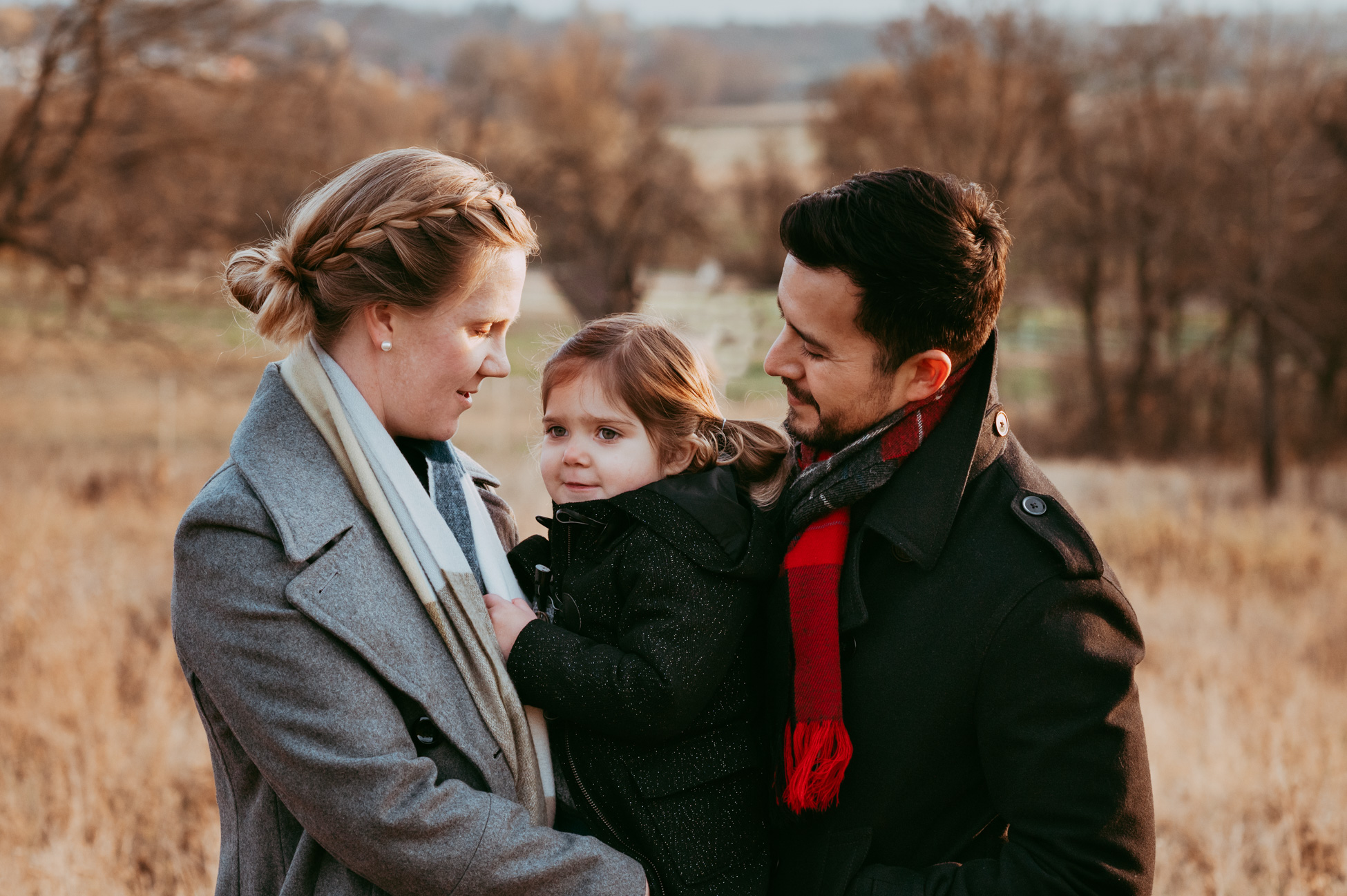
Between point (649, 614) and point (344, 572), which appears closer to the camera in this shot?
point (344, 572)

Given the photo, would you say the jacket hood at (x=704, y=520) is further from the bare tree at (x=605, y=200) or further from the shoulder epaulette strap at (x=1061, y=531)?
the bare tree at (x=605, y=200)

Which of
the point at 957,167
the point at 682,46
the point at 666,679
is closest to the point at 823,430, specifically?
the point at 666,679

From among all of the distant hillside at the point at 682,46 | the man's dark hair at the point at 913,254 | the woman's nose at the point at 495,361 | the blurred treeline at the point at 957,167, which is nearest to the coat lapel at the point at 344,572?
the woman's nose at the point at 495,361

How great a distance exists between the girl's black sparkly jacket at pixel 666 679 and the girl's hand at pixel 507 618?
2 centimetres

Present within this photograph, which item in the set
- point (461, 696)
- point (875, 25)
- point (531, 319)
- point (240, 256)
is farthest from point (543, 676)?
point (531, 319)

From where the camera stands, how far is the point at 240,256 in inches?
78.5

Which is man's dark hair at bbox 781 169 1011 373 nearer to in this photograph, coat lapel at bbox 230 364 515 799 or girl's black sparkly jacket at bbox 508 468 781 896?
girl's black sparkly jacket at bbox 508 468 781 896

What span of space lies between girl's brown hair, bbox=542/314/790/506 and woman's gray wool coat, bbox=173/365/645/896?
0.63 meters

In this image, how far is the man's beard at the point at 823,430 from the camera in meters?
1.99

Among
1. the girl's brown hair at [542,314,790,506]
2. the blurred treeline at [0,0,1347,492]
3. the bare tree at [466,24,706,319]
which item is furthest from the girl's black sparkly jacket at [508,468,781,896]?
the blurred treeline at [0,0,1347,492]

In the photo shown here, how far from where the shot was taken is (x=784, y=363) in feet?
6.59

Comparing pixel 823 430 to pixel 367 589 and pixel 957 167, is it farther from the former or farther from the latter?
pixel 957 167

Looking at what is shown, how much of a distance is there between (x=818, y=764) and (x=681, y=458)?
721mm

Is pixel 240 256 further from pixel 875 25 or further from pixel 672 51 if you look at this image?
pixel 672 51
